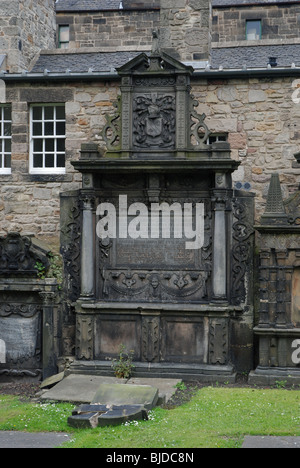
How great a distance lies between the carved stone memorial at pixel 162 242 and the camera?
38.1 ft

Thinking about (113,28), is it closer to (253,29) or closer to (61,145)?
(253,29)

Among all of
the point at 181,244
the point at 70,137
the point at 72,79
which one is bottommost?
the point at 181,244

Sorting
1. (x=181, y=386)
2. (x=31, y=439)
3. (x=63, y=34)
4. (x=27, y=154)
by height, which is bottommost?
(x=31, y=439)

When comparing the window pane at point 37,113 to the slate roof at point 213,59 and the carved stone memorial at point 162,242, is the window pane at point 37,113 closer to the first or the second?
the slate roof at point 213,59

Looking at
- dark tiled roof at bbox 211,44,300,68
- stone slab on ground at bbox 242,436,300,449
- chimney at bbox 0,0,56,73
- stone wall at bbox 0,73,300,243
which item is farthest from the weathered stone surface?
chimney at bbox 0,0,56,73

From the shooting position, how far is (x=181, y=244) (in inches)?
470

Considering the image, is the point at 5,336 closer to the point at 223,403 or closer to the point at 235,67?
the point at 223,403

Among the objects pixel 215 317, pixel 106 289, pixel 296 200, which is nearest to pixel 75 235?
pixel 106 289

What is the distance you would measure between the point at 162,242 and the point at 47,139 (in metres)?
3.19

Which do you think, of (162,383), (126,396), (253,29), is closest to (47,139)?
(162,383)

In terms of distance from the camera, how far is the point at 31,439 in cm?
828

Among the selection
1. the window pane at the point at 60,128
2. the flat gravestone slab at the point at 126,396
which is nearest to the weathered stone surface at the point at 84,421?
the flat gravestone slab at the point at 126,396

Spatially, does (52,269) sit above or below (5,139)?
below
